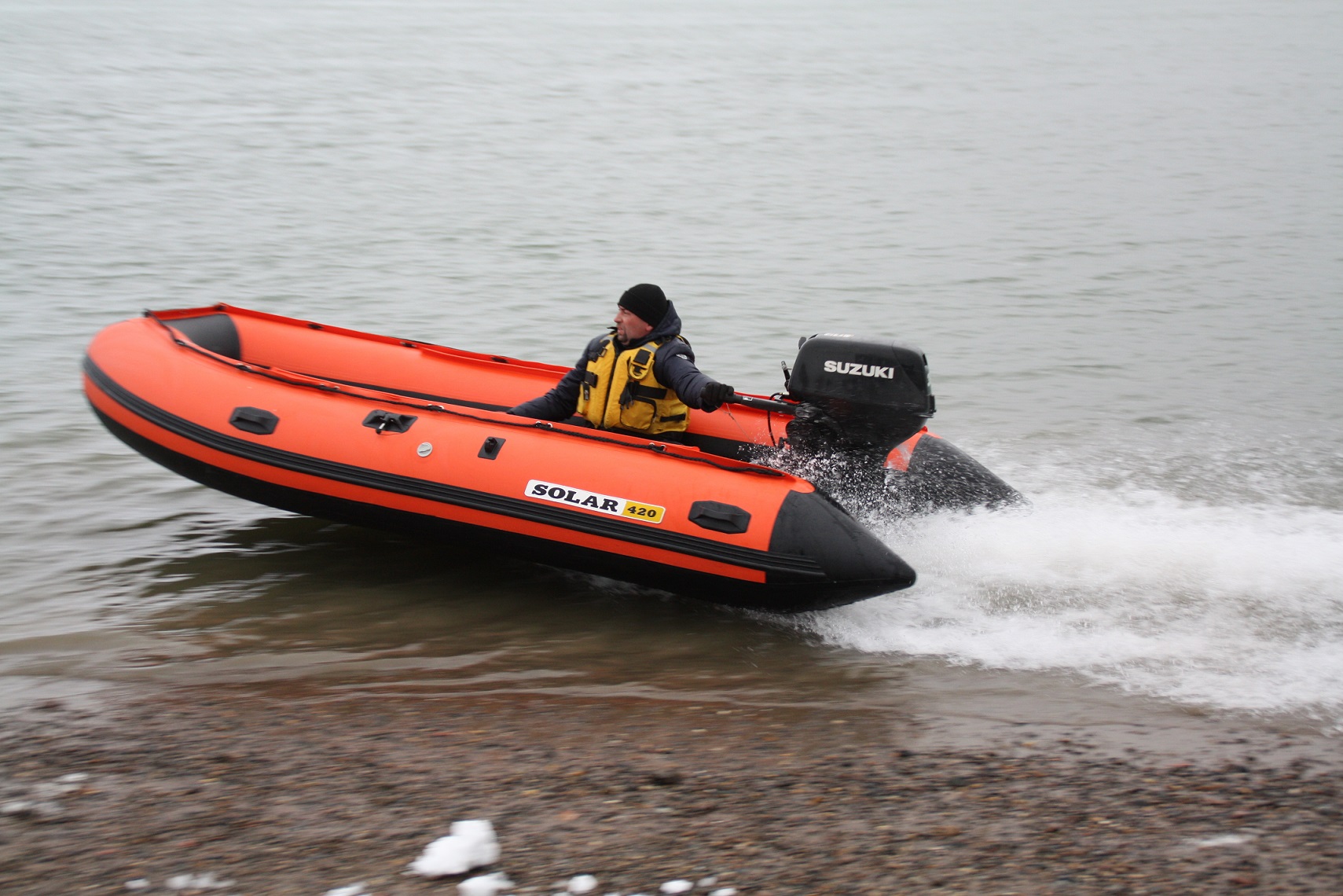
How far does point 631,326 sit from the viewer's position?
4.34m

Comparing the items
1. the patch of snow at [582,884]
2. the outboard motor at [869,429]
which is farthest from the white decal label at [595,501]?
the patch of snow at [582,884]

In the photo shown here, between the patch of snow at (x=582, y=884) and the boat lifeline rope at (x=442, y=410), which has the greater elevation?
the boat lifeline rope at (x=442, y=410)

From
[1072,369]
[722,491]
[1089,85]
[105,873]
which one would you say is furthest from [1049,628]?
[1089,85]

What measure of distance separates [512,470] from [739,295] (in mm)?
6057

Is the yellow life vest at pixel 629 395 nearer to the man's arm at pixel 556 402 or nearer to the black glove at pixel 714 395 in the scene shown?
the man's arm at pixel 556 402

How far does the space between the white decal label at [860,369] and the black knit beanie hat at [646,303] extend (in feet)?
2.09

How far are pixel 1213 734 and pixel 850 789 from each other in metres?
1.10

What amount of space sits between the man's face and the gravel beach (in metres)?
1.43

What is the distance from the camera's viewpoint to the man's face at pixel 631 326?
4.32 metres

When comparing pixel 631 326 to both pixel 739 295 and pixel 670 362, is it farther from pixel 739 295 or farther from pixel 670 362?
pixel 739 295

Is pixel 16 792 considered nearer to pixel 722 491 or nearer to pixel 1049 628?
pixel 722 491

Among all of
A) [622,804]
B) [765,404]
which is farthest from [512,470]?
[622,804]

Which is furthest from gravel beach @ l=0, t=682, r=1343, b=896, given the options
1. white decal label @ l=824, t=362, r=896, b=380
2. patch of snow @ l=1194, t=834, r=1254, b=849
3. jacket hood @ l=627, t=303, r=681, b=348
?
jacket hood @ l=627, t=303, r=681, b=348

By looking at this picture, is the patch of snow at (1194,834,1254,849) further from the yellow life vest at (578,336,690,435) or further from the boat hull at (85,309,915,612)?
the yellow life vest at (578,336,690,435)
